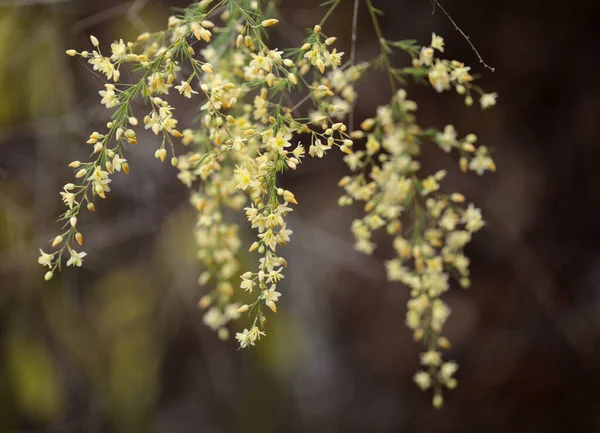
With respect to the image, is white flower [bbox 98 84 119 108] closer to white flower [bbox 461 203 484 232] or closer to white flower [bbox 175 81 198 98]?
white flower [bbox 175 81 198 98]

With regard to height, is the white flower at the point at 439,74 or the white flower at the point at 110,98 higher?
the white flower at the point at 110,98

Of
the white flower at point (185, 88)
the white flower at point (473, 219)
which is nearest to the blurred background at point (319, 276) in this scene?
the white flower at point (473, 219)

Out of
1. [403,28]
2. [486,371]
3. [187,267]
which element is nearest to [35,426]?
[187,267]

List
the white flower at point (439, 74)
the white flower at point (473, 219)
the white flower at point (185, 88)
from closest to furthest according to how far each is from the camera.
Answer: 1. the white flower at point (185, 88)
2. the white flower at point (439, 74)
3. the white flower at point (473, 219)

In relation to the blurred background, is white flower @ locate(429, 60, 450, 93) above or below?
above

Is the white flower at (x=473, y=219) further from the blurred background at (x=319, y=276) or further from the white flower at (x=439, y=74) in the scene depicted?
the blurred background at (x=319, y=276)

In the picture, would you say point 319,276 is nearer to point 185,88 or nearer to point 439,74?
point 439,74

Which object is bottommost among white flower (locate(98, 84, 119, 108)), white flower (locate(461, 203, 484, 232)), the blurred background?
the blurred background

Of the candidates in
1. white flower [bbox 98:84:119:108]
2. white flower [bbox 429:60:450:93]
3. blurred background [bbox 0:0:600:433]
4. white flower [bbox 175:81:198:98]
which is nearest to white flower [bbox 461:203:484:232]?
white flower [bbox 429:60:450:93]

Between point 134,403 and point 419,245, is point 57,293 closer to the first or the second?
point 134,403
